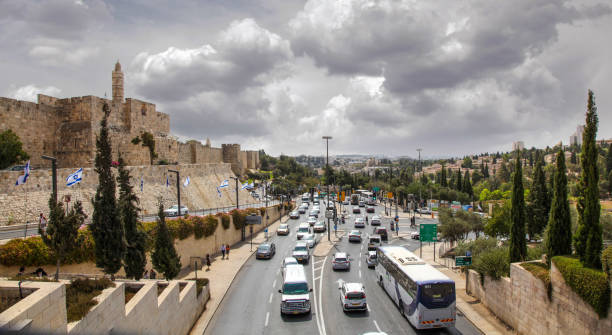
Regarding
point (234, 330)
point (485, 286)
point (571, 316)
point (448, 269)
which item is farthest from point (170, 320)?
point (448, 269)

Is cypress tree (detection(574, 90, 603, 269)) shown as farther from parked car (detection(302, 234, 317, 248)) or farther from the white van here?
parked car (detection(302, 234, 317, 248))

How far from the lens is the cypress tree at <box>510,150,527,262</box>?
58.7 feet

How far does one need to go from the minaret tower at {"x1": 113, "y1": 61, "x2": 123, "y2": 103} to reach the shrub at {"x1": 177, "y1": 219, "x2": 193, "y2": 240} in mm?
26263

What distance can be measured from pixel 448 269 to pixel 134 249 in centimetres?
2076

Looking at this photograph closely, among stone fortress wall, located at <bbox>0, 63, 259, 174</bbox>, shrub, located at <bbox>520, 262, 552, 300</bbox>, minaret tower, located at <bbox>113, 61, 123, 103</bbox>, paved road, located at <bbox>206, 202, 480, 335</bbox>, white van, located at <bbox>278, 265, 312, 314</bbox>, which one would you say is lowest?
paved road, located at <bbox>206, 202, 480, 335</bbox>

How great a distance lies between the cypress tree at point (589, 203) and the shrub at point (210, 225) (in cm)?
2321

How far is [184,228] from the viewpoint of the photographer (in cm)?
2567

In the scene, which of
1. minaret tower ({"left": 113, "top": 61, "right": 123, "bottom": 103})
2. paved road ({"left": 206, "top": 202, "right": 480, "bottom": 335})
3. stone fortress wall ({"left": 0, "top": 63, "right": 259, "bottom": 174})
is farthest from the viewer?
minaret tower ({"left": 113, "top": 61, "right": 123, "bottom": 103})

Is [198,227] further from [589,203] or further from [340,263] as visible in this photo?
[589,203]

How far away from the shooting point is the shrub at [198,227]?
27281 mm

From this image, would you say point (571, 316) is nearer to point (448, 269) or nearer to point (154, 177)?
point (448, 269)

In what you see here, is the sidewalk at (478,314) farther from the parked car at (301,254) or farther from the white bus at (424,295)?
the parked car at (301,254)

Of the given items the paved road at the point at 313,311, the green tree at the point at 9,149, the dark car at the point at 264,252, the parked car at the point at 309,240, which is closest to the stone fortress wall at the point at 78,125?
the green tree at the point at 9,149

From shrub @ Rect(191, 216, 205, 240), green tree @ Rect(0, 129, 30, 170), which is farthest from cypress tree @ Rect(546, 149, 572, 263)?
green tree @ Rect(0, 129, 30, 170)
